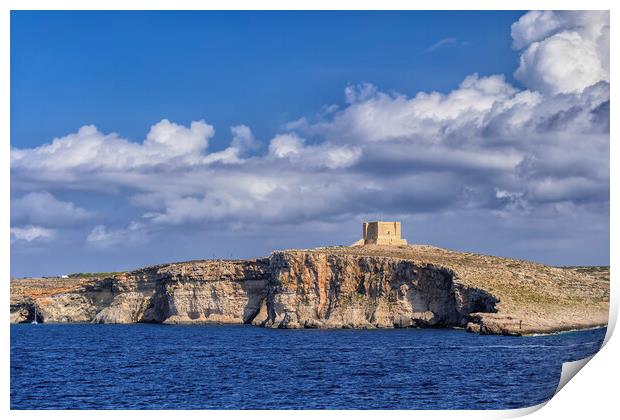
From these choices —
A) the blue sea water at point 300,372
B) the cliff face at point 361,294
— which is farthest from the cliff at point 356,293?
the blue sea water at point 300,372

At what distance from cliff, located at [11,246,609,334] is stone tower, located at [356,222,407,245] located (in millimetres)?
4221

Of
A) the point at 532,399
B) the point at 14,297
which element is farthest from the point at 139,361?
the point at 14,297

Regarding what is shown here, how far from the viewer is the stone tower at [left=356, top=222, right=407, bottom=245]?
11856 cm

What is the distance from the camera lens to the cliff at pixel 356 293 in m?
86.4

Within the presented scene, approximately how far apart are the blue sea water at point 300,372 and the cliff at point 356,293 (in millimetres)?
6736

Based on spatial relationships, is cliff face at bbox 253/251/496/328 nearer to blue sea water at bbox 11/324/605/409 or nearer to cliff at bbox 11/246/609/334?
cliff at bbox 11/246/609/334

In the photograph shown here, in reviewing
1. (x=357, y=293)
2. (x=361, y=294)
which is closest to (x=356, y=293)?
(x=357, y=293)

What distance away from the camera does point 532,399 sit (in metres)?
37.8

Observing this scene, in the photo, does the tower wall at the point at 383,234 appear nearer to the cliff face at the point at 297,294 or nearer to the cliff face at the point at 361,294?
the cliff face at the point at 297,294

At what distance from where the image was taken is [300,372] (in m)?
53.2

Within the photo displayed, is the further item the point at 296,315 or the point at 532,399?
the point at 296,315

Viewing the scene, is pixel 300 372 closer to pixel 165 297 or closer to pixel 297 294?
pixel 297 294
